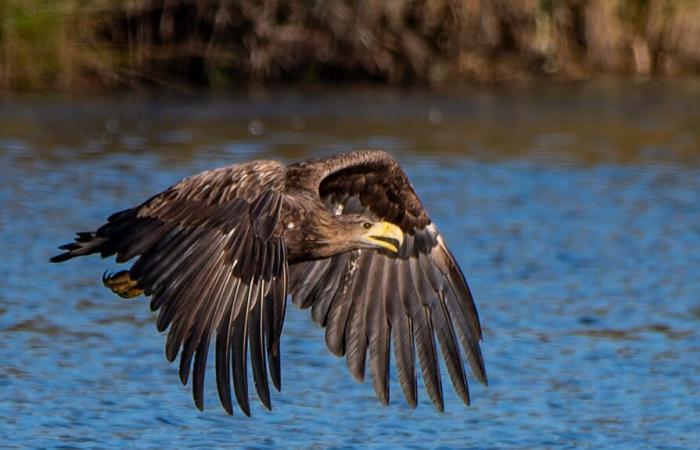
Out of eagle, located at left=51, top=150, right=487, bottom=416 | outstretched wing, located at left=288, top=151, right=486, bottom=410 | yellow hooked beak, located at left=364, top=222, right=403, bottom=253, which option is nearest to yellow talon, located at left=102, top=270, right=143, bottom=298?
eagle, located at left=51, top=150, right=487, bottom=416

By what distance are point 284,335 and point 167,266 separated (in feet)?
9.80

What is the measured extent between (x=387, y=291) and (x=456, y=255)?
10.9ft

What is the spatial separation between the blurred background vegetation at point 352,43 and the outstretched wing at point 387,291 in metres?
8.90

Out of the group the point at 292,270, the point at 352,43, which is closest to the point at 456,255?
the point at 292,270

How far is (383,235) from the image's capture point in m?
6.16

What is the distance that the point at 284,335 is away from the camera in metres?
8.28

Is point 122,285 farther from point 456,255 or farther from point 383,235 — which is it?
point 456,255

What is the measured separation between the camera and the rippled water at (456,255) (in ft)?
22.6

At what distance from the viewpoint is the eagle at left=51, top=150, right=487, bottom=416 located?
520 centimetres

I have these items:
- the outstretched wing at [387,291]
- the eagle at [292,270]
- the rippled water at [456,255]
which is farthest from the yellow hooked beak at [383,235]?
the rippled water at [456,255]

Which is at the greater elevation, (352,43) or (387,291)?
(387,291)

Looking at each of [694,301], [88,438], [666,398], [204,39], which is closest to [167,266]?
[88,438]

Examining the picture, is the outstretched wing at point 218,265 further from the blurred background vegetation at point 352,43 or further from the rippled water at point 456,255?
the blurred background vegetation at point 352,43

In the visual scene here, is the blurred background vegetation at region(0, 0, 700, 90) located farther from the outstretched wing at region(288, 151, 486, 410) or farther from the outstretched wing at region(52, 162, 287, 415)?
the outstretched wing at region(52, 162, 287, 415)
